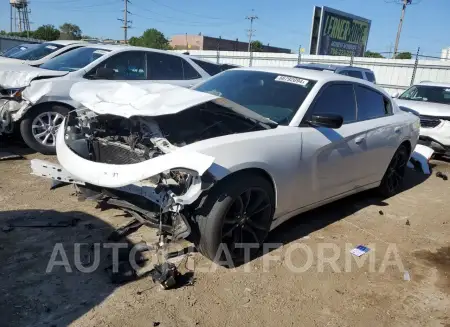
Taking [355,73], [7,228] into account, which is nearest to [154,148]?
[7,228]

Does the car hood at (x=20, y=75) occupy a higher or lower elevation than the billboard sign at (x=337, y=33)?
lower

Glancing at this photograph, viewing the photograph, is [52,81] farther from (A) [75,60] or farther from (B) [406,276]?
(B) [406,276]

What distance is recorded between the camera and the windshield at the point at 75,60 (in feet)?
22.3

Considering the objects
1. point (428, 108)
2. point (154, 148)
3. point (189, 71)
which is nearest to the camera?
point (154, 148)

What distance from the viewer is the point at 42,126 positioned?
610 cm

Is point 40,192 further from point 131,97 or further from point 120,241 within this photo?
point 131,97

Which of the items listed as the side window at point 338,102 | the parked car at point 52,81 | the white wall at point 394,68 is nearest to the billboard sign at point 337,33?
the white wall at point 394,68

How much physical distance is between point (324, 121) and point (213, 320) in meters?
1.95

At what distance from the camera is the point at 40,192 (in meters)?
4.62

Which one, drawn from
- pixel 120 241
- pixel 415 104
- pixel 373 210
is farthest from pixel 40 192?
pixel 415 104

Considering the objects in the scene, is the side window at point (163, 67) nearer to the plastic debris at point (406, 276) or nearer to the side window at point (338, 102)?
the side window at point (338, 102)

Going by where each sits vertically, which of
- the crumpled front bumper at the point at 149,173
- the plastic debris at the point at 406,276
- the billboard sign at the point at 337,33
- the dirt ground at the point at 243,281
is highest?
the billboard sign at the point at 337,33

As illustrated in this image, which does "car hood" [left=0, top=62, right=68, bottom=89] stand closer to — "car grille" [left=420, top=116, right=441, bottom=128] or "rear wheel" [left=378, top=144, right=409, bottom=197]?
"rear wheel" [left=378, top=144, right=409, bottom=197]

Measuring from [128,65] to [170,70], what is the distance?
85 cm
